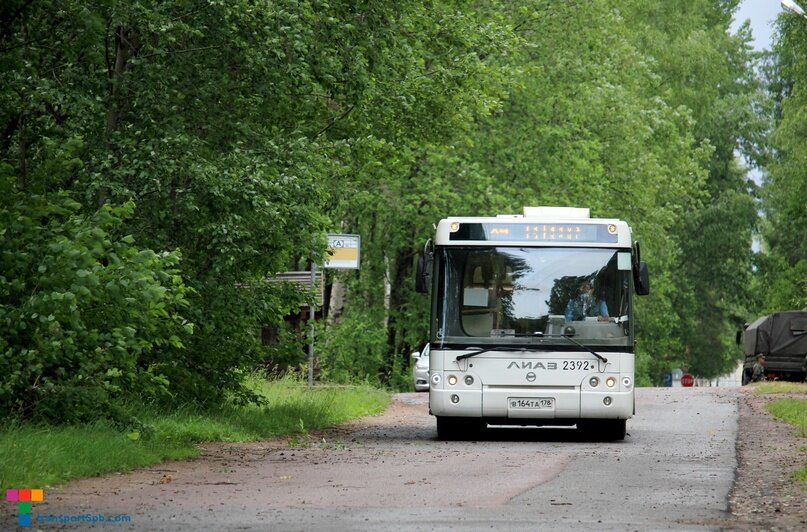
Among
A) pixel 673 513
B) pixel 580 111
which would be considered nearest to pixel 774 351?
pixel 580 111

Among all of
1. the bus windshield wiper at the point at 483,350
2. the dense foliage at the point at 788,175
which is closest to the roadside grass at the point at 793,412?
the bus windshield wiper at the point at 483,350

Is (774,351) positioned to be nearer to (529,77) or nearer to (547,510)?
(529,77)

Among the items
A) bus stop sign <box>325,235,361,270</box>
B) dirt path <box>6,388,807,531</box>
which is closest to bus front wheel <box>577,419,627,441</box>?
dirt path <box>6,388,807,531</box>

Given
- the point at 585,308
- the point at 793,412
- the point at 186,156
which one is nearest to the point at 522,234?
the point at 585,308

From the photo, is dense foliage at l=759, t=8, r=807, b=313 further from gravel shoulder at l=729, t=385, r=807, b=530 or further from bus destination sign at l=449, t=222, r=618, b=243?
bus destination sign at l=449, t=222, r=618, b=243

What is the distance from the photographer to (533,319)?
65.0ft

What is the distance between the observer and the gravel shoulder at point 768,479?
1075 centimetres

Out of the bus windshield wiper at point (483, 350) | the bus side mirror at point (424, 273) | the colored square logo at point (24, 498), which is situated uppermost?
the bus side mirror at point (424, 273)

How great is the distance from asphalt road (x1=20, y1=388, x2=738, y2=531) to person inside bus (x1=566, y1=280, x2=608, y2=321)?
5.29 feet

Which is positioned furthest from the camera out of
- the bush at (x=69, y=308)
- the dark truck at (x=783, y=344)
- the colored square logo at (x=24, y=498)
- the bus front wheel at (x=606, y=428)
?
the dark truck at (x=783, y=344)

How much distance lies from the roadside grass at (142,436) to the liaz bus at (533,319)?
2446mm

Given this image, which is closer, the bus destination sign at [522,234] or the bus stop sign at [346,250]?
the bus destination sign at [522,234]

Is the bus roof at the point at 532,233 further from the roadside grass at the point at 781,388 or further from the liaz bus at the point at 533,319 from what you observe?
the roadside grass at the point at 781,388

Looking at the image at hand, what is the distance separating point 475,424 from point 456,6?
1022cm
